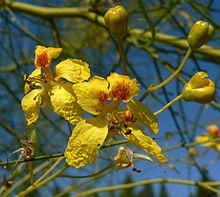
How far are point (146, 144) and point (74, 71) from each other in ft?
0.43

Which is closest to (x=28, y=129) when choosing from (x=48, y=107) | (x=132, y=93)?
(x=48, y=107)

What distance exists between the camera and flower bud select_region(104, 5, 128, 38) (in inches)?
25.4

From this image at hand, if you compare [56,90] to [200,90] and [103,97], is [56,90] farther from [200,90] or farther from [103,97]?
[200,90]

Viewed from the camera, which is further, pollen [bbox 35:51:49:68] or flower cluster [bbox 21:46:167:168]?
pollen [bbox 35:51:49:68]

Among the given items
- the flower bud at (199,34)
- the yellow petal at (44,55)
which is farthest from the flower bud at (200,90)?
the yellow petal at (44,55)

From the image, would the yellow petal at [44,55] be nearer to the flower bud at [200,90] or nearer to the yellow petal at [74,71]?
the yellow petal at [74,71]

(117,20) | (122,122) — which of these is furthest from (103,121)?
(117,20)

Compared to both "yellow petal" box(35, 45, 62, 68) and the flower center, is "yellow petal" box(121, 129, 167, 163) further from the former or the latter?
"yellow petal" box(35, 45, 62, 68)

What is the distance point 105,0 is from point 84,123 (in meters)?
0.84

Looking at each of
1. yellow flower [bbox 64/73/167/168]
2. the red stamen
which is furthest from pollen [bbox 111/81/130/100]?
the red stamen

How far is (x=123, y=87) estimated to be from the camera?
65 cm

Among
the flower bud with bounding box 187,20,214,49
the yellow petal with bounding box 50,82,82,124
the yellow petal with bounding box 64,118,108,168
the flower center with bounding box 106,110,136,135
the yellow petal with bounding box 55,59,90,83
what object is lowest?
the yellow petal with bounding box 64,118,108,168

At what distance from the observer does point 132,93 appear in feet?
2.13

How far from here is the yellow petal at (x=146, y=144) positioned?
0.59 metres
